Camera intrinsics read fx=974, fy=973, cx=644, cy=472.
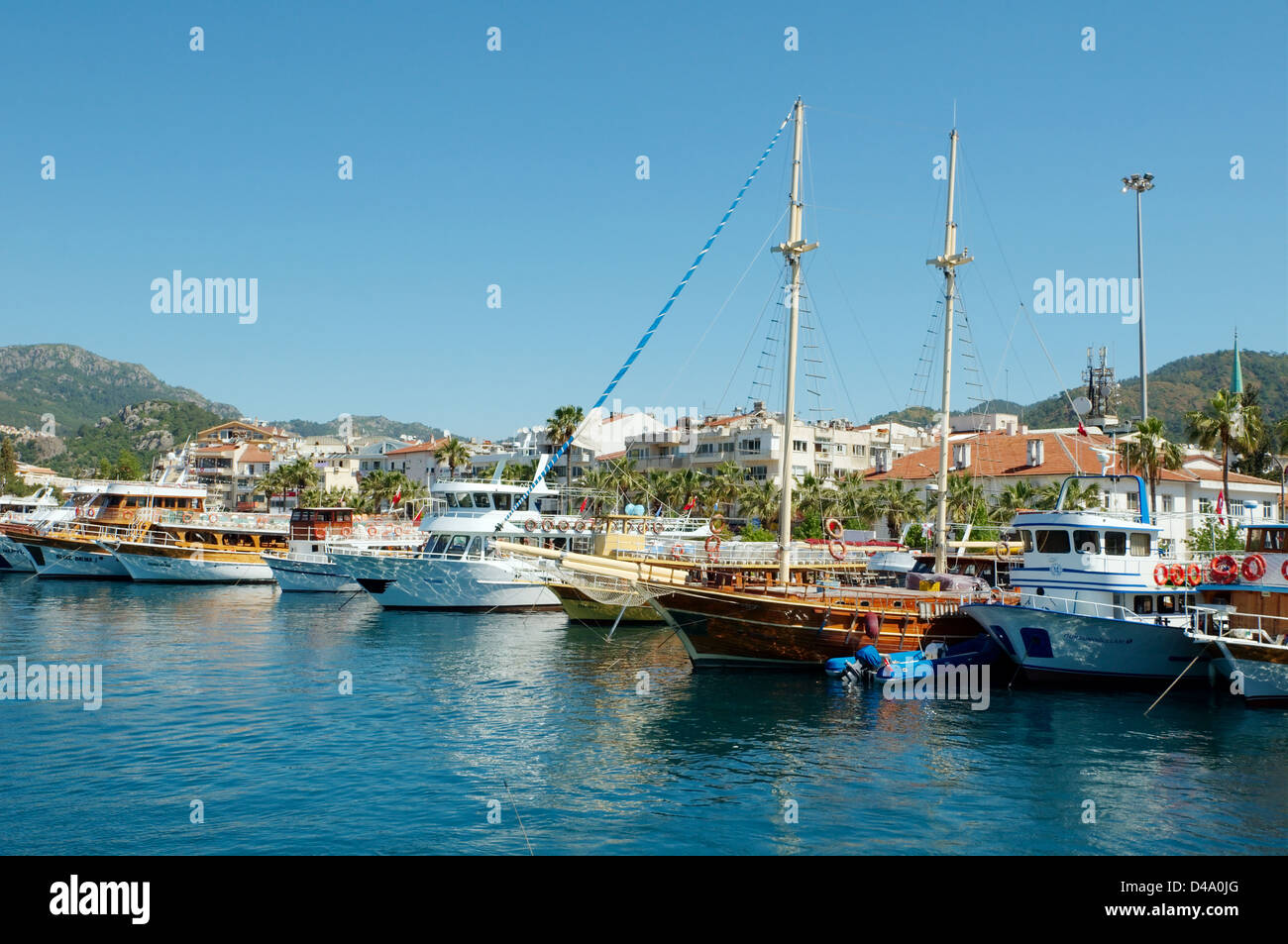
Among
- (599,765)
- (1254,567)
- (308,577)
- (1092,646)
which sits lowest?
(599,765)

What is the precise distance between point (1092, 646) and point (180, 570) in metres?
60.4

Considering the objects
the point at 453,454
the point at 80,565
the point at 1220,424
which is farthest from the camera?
the point at 453,454

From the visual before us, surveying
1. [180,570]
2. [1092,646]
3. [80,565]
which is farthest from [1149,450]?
[80,565]

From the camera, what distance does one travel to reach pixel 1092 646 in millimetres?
31094

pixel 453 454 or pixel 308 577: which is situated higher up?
pixel 453 454

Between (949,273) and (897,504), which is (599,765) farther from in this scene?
(897,504)

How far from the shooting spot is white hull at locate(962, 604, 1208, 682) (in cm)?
3077

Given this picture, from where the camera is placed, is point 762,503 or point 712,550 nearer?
point 712,550

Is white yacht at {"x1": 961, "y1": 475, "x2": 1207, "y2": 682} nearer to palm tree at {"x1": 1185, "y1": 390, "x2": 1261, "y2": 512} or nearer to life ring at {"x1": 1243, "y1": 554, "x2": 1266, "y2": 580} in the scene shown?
life ring at {"x1": 1243, "y1": 554, "x2": 1266, "y2": 580}

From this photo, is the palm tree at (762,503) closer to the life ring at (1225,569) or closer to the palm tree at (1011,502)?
the palm tree at (1011,502)

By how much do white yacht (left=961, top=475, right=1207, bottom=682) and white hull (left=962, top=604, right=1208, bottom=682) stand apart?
30mm

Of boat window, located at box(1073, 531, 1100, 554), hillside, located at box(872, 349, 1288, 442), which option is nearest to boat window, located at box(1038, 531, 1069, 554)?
boat window, located at box(1073, 531, 1100, 554)

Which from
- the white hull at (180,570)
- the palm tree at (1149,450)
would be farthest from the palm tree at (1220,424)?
the white hull at (180,570)

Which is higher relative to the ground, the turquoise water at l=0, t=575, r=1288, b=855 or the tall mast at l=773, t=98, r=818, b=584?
the tall mast at l=773, t=98, r=818, b=584
